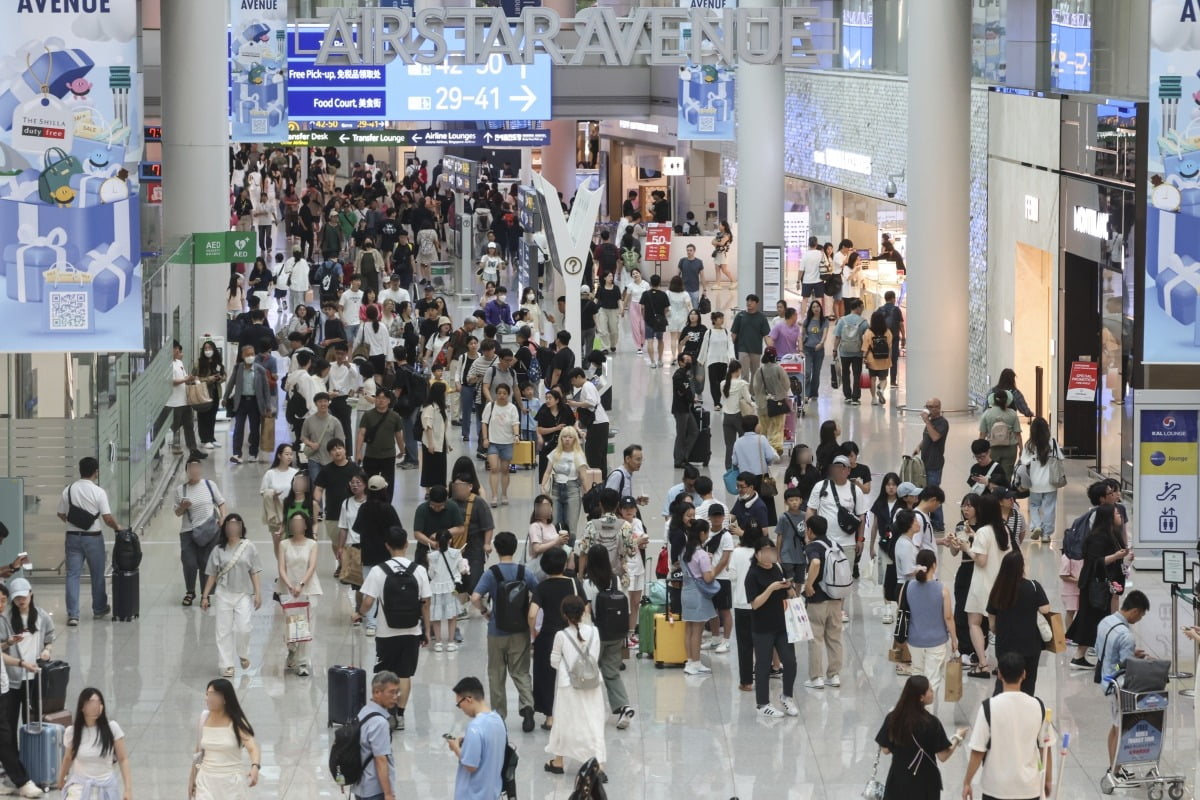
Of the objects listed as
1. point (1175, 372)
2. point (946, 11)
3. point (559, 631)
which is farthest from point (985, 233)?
point (559, 631)

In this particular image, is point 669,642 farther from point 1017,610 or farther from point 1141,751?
point 1141,751

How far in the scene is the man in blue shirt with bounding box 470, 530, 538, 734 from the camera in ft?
41.7

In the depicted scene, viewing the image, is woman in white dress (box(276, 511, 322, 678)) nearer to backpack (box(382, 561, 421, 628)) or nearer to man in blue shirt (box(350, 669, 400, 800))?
backpack (box(382, 561, 421, 628))

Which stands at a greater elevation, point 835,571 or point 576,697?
point 835,571

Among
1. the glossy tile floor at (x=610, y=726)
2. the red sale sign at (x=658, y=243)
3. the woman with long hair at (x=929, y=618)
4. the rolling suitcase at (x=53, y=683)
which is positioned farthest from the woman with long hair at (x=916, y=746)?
the red sale sign at (x=658, y=243)

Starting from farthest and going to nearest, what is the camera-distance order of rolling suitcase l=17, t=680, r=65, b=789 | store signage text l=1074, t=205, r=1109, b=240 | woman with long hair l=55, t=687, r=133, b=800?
store signage text l=1074, t=205, r=1109, b=240 < rolling suitcase l=17, t=680, r=65, b=789 < woman with long hair l=55, t=687, r=133, b=800

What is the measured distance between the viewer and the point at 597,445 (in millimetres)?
20062

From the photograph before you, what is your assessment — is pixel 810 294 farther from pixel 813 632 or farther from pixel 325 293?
pixel 813 632

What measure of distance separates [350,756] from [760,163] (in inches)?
904

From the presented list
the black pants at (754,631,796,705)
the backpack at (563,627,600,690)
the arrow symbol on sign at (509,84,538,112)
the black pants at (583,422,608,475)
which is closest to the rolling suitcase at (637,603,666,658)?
the black pants at (754,631,796,705)

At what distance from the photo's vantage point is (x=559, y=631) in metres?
12.1

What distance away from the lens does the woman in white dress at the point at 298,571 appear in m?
14.1

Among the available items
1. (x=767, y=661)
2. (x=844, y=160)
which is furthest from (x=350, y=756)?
(x=844, y=160)

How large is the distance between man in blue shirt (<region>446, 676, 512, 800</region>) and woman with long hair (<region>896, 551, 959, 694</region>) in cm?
382
